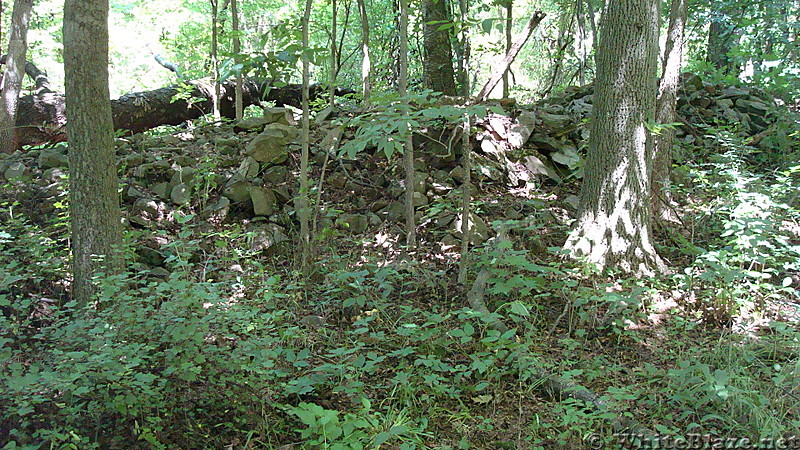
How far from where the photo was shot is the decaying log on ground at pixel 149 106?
7141 millimetres

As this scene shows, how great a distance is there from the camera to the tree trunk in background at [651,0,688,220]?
5.84 metres

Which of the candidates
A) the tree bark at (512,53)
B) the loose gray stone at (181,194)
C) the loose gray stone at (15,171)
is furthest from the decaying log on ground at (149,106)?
the tree bark at (512,53)

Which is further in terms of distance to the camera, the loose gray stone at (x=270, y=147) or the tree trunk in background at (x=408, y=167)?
the loose gray stone at (x=270, y=147)

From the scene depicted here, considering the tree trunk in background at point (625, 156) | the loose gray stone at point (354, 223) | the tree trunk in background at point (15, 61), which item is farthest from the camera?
the tree trunk in background at point (15, 61)

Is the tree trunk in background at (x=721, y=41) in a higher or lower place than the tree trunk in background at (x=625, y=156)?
higher

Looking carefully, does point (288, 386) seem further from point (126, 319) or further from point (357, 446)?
point (126, 319)

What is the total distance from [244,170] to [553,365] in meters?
4.08

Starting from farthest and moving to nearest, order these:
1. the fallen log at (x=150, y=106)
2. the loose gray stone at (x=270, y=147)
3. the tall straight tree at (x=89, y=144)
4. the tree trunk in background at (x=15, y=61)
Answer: the fallen log at (x=150, y=106)
the tree trunk in background at (x=15, y=61)
the loose gray stone at (x=270, y=147)
the tall straight tree at (x=89, y=144)

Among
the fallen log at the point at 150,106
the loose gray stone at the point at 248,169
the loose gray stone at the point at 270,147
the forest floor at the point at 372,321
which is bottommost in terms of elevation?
the forest floor at the point at 372,321

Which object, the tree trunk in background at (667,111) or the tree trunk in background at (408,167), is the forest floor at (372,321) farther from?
the tree trunk in background at (667,111)

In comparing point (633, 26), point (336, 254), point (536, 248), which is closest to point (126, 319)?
point (336, 254)

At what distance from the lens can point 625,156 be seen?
4812 mm

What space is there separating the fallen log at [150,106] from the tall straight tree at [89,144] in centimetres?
261

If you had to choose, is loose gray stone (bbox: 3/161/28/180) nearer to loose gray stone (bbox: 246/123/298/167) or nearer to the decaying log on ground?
the decaying log on ground
